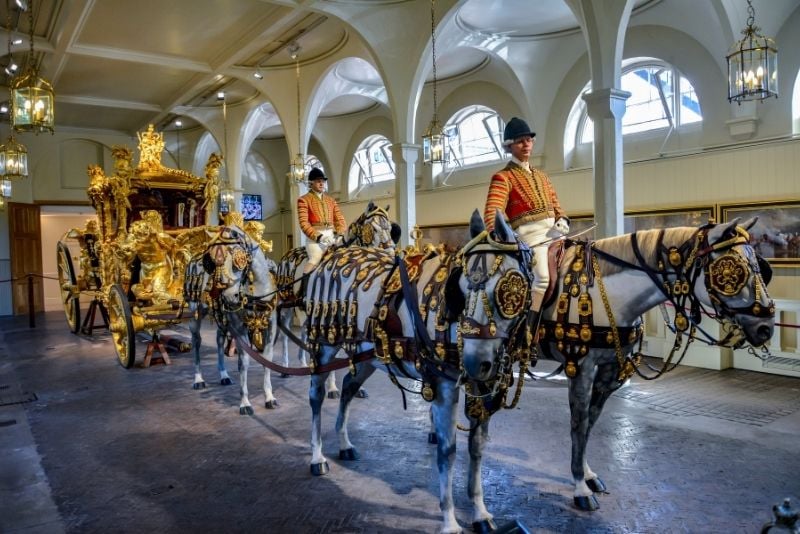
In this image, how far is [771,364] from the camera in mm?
7781

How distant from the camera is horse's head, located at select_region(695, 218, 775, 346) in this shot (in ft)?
10.6

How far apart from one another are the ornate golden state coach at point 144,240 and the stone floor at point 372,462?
4.51 ft

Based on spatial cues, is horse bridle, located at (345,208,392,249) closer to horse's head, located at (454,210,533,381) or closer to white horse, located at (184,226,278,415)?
white horse, located at (184,226,278,415)

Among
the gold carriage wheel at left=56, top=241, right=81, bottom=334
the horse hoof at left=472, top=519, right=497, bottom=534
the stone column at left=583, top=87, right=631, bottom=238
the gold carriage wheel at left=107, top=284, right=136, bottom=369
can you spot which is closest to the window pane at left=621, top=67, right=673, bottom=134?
the stone column at left=583, top=87, right=631, bottom=238

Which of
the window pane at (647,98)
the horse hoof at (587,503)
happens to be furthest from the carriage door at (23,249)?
the horse hoof at (587,503)

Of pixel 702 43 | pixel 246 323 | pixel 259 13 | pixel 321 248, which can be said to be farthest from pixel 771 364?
pixel 259 13

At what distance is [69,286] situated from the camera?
12.0 meters

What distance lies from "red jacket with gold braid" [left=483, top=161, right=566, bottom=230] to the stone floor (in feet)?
6.69

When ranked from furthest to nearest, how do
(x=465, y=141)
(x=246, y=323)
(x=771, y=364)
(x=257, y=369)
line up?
(x=465, y=141)
(x=257, y=369)
(x=771, y=364)
(x=246, y=323)

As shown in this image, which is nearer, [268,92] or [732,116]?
[732,116]

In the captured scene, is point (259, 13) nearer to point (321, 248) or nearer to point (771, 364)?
point (321, 248)

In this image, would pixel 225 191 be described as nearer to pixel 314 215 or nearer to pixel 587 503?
pixel 314 215

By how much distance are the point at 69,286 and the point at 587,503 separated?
11823 millimetres

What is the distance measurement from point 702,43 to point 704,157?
204cm
